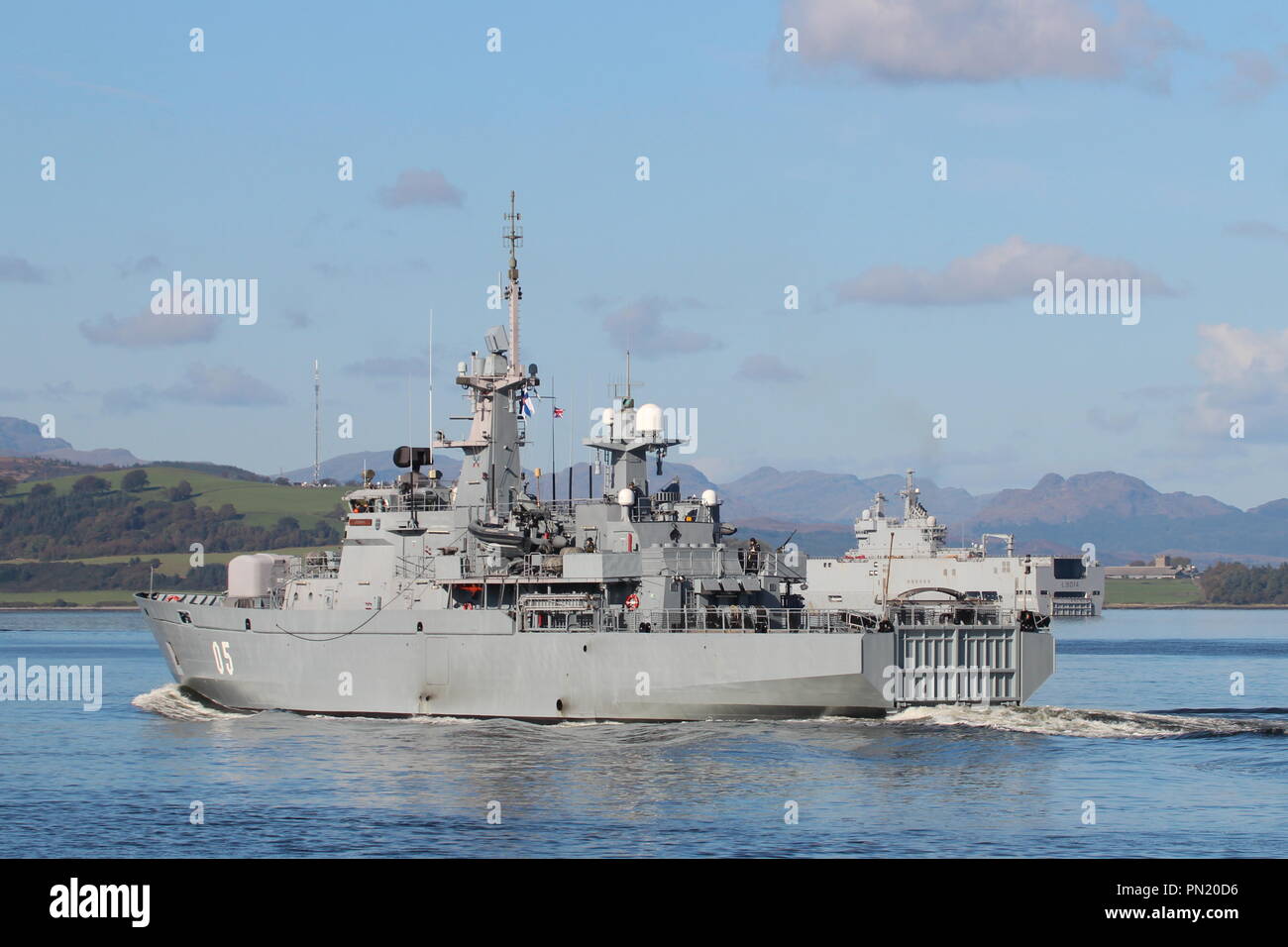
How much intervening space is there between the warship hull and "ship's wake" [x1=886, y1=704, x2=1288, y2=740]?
45cm

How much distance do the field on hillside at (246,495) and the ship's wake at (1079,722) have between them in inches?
4310

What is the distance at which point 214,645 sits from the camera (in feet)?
150

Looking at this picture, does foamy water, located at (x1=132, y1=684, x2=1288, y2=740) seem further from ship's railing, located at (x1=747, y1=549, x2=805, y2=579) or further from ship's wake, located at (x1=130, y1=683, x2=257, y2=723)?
ship's wake, located at (x1=130, y1=683, x2=257, y2=723)

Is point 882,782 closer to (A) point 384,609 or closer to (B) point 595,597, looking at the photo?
(B) point 595,597

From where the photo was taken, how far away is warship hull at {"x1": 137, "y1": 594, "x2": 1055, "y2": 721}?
1473 inches

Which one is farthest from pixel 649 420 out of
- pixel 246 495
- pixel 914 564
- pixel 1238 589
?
pixel 1238 589

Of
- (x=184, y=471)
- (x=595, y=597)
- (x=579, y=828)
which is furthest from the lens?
(x=184, y=471)

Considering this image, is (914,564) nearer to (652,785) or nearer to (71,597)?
(652,785)

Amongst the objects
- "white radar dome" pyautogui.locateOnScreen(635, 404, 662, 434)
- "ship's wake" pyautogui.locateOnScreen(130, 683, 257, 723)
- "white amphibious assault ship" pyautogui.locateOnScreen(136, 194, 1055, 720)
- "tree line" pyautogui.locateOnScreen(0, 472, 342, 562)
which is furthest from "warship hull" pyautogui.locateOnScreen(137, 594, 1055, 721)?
"tree line" pyautogui.locateOnScreen(0, 472, 342, 562)

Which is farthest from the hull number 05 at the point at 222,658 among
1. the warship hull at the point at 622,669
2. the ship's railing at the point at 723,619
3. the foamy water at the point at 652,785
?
the ship's railing at the point at 723,619

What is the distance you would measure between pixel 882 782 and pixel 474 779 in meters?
8.21

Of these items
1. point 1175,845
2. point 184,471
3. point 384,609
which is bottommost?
point 1175,845
